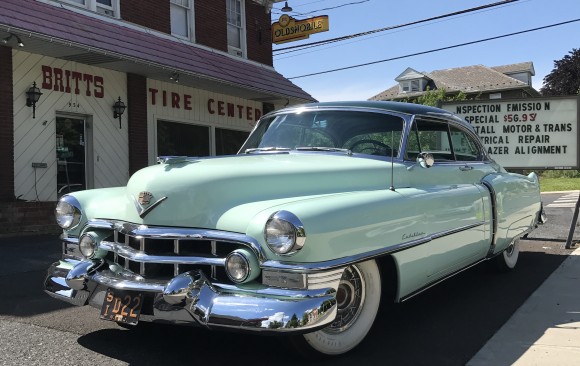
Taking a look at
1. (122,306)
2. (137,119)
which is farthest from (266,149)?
(137,119)

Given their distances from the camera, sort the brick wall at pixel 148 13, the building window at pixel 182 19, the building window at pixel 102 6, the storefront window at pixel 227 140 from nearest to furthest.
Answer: the building window at pixel 102 6 < the brick wall at pixel 148 13 < the building window at pixel 182 19 < the storefront window at pixel 227 140

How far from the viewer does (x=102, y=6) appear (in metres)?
11.4

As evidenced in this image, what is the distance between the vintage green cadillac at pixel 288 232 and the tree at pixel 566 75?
1880 inches

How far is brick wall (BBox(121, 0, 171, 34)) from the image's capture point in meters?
11.8

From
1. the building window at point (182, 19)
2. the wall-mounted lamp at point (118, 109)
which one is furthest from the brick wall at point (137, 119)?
the building window at point (182, 19)

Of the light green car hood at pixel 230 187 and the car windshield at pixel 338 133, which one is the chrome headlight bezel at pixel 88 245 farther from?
the car windshield at pixel 338 133

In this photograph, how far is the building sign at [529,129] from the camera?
859 centimetres

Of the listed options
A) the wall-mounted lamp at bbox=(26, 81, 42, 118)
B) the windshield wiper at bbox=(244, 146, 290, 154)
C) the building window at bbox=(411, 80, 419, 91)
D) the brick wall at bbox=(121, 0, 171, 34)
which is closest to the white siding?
the wall-mounted lamp at bbox=(26, 81, 42, 118)

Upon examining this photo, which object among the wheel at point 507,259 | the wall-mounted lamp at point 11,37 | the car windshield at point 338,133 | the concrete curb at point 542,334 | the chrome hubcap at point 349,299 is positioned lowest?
the concrete curb at point 542,334

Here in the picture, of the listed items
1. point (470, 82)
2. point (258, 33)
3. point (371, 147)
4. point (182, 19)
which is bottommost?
point (371, 147)

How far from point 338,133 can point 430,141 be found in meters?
0.94

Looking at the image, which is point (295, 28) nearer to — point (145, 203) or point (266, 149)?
point (266, 149)

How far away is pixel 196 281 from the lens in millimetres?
2902

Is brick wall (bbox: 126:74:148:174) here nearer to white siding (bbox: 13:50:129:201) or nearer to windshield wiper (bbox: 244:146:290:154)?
white siding (bbox: 13:50:129:201)
